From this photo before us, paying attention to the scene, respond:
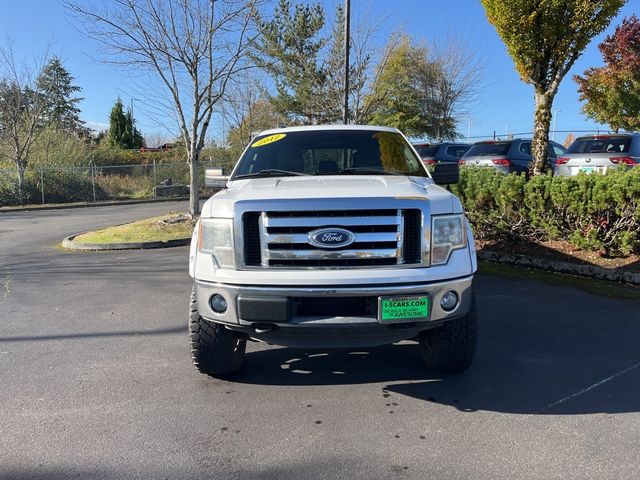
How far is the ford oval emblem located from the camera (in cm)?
335

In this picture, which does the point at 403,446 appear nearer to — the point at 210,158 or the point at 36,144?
the point at 36,144

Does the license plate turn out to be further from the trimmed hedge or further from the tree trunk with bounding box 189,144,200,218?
the tree trunk with bounding box 189,144,200,218

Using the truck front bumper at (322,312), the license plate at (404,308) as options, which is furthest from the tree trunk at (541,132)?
the license plate at (404,308)

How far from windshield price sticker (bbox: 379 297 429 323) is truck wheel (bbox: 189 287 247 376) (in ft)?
3.80

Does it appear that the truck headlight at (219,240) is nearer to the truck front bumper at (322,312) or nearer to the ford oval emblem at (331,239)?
the truck front bumper at (322,312)

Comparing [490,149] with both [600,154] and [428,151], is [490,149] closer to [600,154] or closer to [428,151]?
[600,154]

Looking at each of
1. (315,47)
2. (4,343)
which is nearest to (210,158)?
(315,47)

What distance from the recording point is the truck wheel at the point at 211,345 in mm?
3742

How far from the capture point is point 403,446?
308 centimetres

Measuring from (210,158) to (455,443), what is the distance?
1192 inches

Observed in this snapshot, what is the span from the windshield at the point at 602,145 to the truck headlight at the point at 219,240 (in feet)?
34.2

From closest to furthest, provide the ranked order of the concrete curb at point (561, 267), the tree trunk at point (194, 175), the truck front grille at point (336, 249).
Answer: the truck front grille at point (336, 249)
the concrete curb at point (561, 267)
the tree trunk at point (194, 175)

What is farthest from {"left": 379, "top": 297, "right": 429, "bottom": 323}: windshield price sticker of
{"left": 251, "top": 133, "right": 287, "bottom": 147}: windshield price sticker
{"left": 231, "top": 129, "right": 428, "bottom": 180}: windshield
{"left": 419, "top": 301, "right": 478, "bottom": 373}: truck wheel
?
{"left": 251, "top": 133, "right": 287, "bottom": 147}: windshield price sticker

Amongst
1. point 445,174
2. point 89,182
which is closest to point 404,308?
point 445,174
